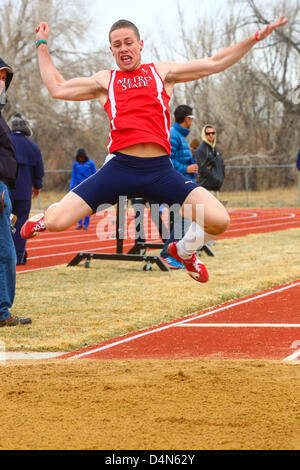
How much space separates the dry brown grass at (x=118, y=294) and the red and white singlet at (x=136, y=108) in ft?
6.21

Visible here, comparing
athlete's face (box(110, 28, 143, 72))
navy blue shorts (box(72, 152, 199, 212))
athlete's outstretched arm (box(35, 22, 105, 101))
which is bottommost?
navy blue shorts (box(72, 152, 199, 212))

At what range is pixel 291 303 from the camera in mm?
7375

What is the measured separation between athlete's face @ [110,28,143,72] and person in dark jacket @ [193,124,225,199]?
24.0 feet

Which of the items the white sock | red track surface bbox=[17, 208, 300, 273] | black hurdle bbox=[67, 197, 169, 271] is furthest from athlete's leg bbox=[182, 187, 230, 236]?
red track surface bbox=[17, 208, 300, 273]

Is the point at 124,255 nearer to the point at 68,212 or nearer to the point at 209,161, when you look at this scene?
the point at 209,161

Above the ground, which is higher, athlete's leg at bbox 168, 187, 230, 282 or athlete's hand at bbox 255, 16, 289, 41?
athlete's hand at bbox 255, 16, 289, 41

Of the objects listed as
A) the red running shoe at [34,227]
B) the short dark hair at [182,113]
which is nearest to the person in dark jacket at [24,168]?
the short dark hair at [182,113]

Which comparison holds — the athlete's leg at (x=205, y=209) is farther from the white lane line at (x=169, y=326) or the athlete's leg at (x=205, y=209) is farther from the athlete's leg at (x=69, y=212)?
the white lane line at (x=169, y=326)

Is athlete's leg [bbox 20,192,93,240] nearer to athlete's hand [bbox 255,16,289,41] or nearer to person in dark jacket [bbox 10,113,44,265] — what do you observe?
athlete's hand [bbox 255,16,289,41]

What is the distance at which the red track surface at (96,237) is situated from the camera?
1188cm

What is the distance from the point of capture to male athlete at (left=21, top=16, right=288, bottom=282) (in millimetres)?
4684

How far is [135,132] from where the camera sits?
4.73 meters

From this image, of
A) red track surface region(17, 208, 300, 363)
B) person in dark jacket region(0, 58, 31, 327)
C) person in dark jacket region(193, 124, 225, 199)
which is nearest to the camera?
red track surface region(17, 208, 300, 363)

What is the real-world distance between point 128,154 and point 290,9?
27959mm
